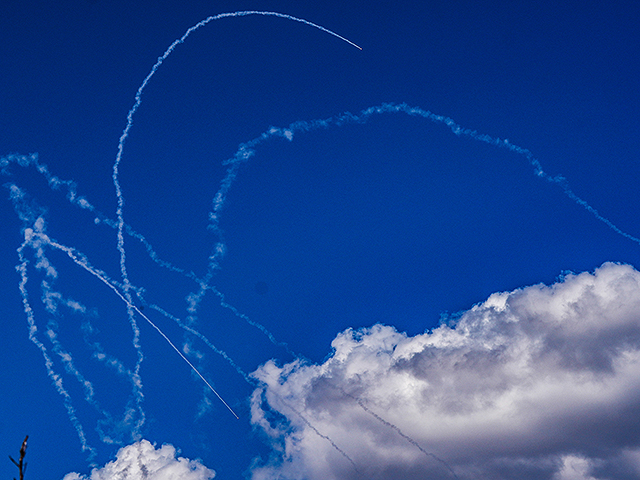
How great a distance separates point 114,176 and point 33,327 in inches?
1236

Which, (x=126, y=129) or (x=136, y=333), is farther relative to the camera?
(x=136, y=333)

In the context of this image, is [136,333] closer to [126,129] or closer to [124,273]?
[124,273]

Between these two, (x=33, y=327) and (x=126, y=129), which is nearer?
(x=126, y=129)

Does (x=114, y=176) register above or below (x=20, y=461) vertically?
above

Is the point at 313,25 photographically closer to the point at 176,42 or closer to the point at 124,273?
the point at 176,42

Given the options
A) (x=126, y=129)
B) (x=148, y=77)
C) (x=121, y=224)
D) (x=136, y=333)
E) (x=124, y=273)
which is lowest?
(x=136, y=333)

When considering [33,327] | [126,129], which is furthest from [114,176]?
[33,327]

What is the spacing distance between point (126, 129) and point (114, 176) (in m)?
7.24

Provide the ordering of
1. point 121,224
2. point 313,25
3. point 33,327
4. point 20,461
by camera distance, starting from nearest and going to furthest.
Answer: point 20,461 → point 313,25 → point 121,224 → point 33,327

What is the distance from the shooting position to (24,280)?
86.4 m

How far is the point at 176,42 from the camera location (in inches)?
3059

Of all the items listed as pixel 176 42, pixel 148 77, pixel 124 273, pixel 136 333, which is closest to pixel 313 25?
pixel 176 42

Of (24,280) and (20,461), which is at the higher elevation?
(24,280)

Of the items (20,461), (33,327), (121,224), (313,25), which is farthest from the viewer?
(33,327)
